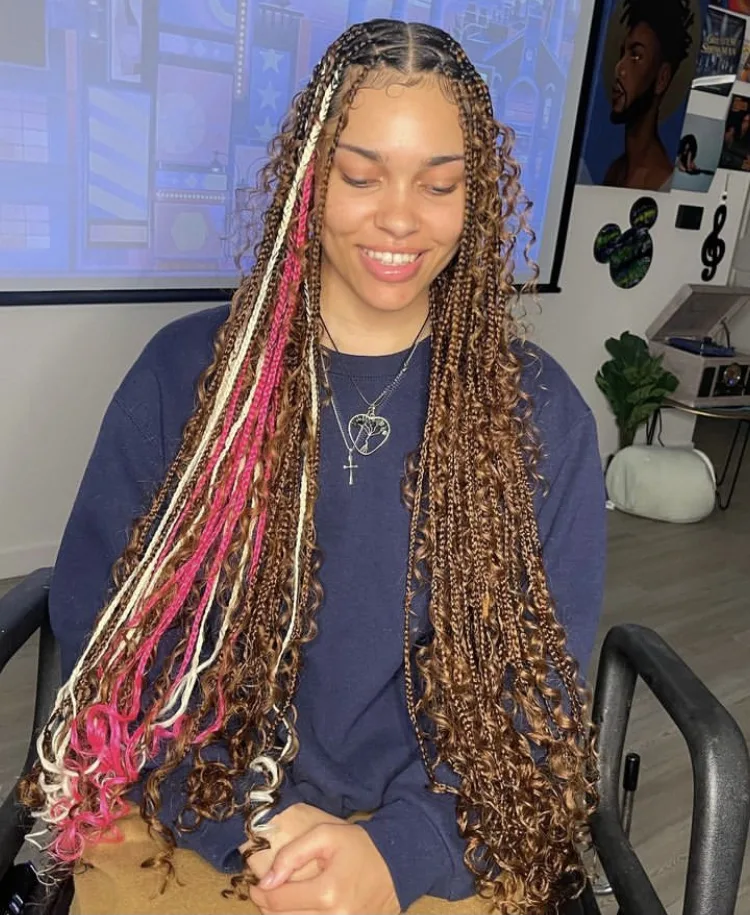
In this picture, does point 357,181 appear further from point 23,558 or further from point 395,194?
point 23,558

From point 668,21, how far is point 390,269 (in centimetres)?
265

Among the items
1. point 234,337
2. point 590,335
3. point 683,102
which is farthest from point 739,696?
point 683,102

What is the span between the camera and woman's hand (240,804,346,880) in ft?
2.63

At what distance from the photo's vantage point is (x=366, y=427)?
0.95 m

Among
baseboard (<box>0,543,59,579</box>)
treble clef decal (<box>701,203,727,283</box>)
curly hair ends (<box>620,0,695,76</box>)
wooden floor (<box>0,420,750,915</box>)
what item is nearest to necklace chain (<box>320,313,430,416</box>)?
wooden floor (<box>0,420,750,915</box>)

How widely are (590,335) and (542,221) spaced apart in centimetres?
57

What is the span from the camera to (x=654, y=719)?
81.9 inches

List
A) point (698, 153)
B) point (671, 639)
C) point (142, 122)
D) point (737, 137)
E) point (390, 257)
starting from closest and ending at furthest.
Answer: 1. point (390, 257)
2. point (142, 122)
3. point (671, 639)
4. point (698, 153)
5. point (737, 137)

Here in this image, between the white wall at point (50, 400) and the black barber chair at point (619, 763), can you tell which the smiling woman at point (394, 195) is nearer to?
the black barber chair at point (619, 763)

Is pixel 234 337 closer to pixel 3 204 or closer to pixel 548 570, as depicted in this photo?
pixel 548 570

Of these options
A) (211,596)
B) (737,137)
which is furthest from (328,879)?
(737,137)

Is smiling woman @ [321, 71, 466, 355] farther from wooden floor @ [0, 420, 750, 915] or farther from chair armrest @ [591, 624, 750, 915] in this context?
wooden floor @ [0, 420, 750, 915]

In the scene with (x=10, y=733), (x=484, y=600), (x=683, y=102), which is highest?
(x=683, y=102)

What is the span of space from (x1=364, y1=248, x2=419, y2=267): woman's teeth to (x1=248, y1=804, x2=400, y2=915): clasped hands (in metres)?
0.54
